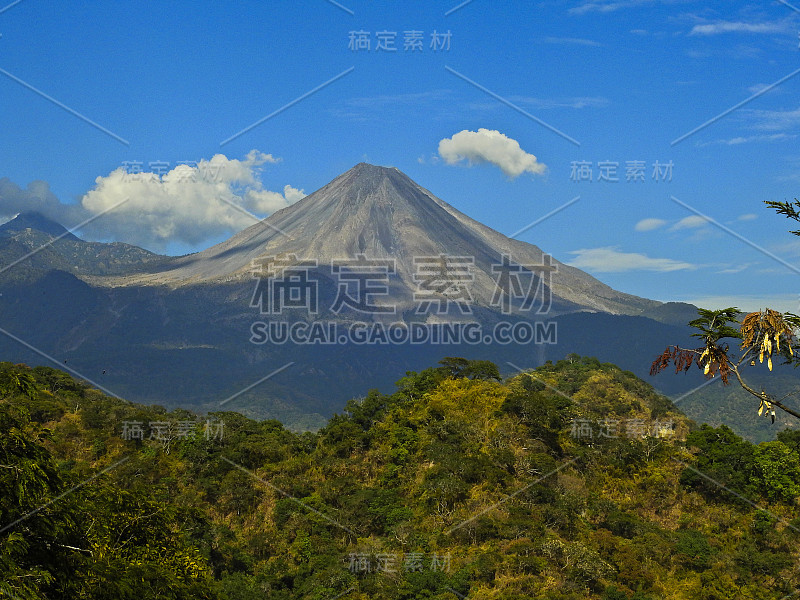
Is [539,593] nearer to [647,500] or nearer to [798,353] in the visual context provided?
[647,500]

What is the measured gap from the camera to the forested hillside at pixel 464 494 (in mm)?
30438

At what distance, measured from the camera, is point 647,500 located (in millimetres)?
37969

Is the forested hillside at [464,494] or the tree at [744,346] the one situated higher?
the tree at [744,346]

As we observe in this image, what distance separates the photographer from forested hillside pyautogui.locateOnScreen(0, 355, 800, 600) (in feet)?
99.9

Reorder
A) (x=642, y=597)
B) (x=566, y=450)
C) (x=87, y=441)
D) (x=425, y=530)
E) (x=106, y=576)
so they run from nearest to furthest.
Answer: (x=106, y=576) → (x=642, y=597) → (x=425, y=530) → (x=566, y=450) → (x=87, y=441)

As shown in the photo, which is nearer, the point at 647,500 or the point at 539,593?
the point at 539,593

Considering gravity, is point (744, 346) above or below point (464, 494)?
above

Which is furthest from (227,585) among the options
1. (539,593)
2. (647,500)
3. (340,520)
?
(647,500)

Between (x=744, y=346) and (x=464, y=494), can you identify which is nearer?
(x=744, y=346)

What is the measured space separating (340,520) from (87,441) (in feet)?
55.7

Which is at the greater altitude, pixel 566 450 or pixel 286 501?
pixel 566 450

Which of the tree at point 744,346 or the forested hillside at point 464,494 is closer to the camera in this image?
the tree at point 744,346

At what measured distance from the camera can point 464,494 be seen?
1415 inches

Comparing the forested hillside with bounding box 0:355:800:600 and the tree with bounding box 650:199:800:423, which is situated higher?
the tree with bounding box 650:199:800:423
